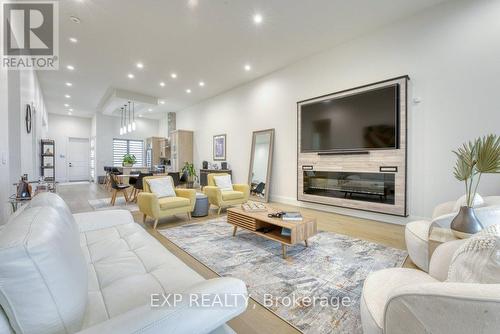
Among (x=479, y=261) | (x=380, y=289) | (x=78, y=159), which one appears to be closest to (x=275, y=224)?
(x=380, y=289)

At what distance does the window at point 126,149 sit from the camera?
1063 cm

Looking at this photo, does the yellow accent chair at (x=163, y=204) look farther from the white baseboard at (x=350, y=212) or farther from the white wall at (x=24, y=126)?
the white baseboard at (x=350, y=212)

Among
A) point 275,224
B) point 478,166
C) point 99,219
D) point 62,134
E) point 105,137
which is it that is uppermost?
A: point 62,134

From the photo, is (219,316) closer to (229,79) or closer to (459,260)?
(459,260)

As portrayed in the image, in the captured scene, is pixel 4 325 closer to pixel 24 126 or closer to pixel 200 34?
pixel 200 34

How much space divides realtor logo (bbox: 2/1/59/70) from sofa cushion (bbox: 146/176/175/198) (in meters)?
2.40

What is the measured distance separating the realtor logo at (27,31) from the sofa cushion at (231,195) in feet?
12.1

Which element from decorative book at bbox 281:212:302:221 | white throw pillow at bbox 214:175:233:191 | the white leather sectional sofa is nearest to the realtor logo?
the white leather sectional sofa

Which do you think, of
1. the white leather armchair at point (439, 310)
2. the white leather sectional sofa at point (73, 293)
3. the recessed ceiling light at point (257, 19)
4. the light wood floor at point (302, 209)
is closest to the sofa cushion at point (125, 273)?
the white leather sectional sofa at point (73, 293)

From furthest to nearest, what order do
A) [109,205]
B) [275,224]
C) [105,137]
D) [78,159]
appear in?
[78,159]
[105,137]
[109,205]
[275,224]

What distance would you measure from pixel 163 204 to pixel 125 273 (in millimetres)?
2386

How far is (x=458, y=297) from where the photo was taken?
714 millimetres

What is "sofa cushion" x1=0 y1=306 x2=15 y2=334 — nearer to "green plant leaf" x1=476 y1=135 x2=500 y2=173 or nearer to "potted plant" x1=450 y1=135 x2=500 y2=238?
"potted plant" x1=450 y1=135 x2=500 y2=238

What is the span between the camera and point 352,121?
4.22m
